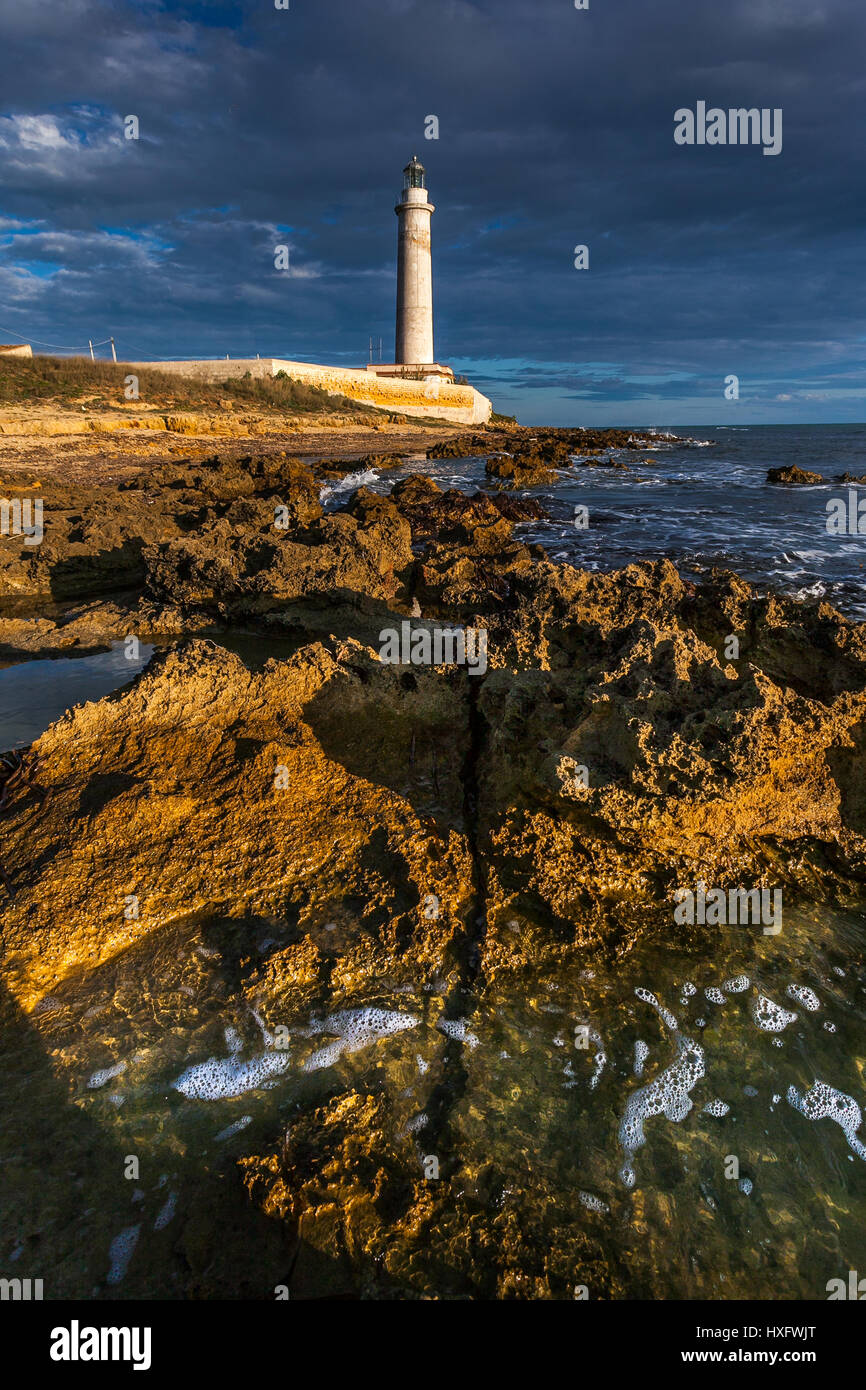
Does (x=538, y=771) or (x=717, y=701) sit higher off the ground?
(x=717, y=701)

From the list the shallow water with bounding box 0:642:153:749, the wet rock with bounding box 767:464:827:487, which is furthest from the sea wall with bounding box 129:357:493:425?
the shallow water with bounding box 0:642:153:749

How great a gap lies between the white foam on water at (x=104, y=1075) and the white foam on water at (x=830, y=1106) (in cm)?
224

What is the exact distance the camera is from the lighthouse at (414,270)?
46.9m

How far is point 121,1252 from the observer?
1711 mm

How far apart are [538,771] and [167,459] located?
20322 millimetres

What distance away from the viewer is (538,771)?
311cm

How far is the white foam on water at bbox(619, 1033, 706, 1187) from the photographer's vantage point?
199cm

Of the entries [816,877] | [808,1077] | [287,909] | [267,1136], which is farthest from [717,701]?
[267,1136]

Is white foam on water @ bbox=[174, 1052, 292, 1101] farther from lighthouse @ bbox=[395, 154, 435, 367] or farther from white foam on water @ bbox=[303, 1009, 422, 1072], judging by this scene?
lighthouse @ bbox=[395, 154, 435, 367]

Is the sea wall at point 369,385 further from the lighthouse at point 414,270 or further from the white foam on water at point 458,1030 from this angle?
the white foam on water at point 458,1030

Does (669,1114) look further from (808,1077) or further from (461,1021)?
(461,1021)

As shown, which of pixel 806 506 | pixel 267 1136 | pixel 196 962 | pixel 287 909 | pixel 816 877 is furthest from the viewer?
pixel 806 506

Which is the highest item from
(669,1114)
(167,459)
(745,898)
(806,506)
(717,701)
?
(167,459)

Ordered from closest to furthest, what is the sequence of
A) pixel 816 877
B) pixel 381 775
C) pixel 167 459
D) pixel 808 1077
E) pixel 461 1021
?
pixel 808 1077 < pixel 461 1021 < pixel 816 877 < pixel 381 775 < pixel 167 459
